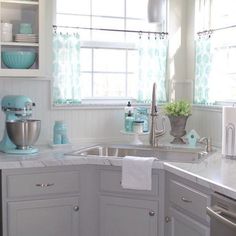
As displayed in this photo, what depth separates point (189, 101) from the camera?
355cm

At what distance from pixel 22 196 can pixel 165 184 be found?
86cm

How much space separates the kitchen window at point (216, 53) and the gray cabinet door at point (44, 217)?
140cm

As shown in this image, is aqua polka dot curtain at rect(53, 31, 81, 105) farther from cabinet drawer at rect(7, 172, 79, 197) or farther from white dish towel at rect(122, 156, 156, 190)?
white dish towel at rect(122, 156, 156, 190)

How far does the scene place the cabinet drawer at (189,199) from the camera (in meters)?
2.10

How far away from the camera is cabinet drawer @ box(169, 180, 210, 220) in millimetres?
2104

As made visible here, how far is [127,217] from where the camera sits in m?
2.61

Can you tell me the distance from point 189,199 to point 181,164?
24cm

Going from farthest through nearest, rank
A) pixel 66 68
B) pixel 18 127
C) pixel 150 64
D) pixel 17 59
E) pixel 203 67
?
pixel 150 64
pixel 203 67
pixel 66 68
pixel 17 59
pixel 18 127

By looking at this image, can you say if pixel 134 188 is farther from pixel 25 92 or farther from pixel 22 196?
pixel 25 92

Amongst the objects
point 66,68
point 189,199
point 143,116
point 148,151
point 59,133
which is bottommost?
point 189,199

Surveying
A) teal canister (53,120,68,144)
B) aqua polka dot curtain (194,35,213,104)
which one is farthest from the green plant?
teal canister (53,120,68,144)

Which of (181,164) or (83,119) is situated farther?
(83,119)

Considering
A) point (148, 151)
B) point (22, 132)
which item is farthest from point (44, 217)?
point (148, 151)

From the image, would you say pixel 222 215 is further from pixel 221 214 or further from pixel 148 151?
pixel 148 151
